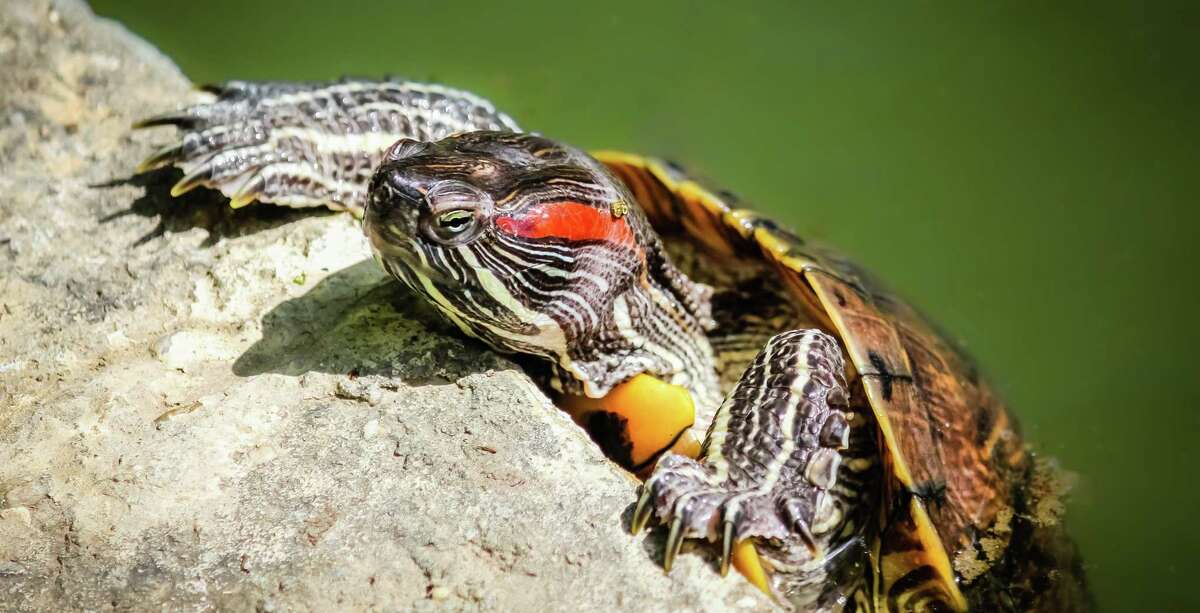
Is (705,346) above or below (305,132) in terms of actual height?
below

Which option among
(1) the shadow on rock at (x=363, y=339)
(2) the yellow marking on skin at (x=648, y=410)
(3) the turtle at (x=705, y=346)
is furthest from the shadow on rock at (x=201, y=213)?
(2) the yellow marking on skin at (x=648, y=410)

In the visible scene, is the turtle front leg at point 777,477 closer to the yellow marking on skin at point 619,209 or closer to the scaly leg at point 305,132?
the yellow marking on skin at point 619,209

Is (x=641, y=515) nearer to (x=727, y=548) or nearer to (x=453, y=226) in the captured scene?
(x=727, y=548)

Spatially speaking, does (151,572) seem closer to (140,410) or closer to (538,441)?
(140,410)

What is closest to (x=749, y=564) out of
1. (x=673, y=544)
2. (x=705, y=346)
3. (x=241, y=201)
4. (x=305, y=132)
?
(x=673, y=544)

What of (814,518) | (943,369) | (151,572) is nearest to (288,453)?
(151,572)

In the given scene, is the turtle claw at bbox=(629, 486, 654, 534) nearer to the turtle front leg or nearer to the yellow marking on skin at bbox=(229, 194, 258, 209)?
the turtle front leg

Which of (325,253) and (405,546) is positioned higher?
(325,253)

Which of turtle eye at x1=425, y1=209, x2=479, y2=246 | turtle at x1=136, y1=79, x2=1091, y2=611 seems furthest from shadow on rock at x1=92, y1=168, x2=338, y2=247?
turtle eye at x1=425, y1=209, x2=479, y2=246
